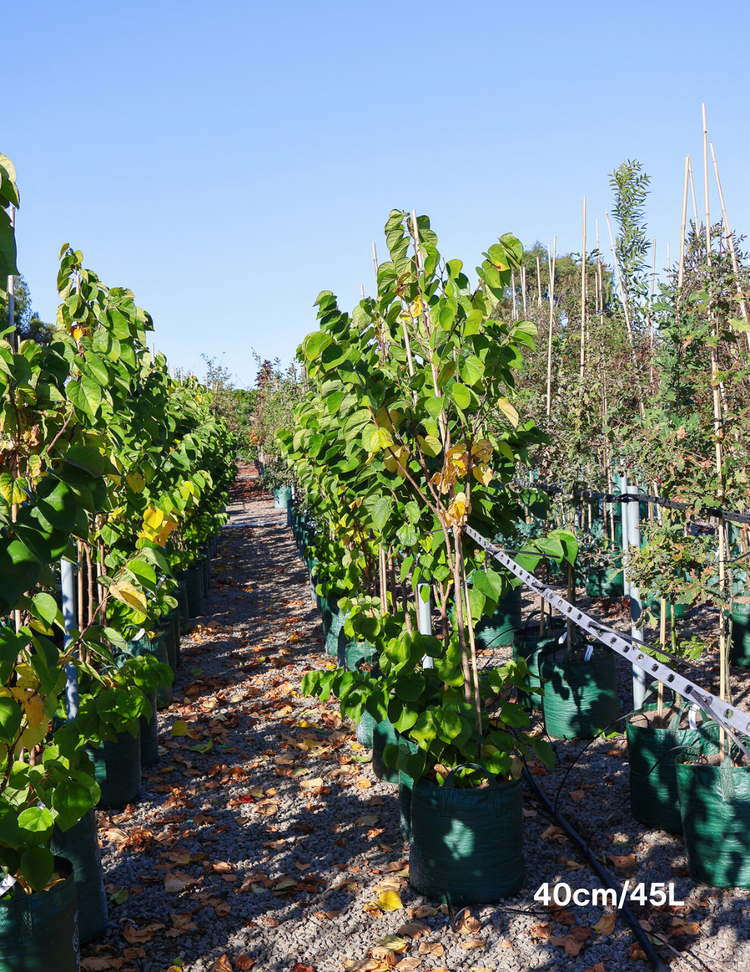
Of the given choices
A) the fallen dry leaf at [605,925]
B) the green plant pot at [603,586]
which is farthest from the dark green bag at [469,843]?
the green plant pot at [603,586]

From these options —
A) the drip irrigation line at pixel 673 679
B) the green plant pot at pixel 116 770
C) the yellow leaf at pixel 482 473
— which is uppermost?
the yellow leaf at pixel 482 473

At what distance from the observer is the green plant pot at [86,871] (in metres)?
2.60

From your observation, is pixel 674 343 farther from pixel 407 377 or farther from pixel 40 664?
pixel 40 664

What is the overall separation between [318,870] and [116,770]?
1.19 m

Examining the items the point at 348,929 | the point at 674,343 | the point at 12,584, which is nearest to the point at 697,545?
the point at 674,343

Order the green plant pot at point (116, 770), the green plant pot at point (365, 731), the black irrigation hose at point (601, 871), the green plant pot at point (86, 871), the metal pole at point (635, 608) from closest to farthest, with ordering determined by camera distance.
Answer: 1. the black irrigation hose at point (601, 871)
2. the green plant pot at point (86, 871)
3. the green plant pot at point (116, 770)
4. the metal pole at point (635, 608)
5. the green plant pot at point (365, 731)

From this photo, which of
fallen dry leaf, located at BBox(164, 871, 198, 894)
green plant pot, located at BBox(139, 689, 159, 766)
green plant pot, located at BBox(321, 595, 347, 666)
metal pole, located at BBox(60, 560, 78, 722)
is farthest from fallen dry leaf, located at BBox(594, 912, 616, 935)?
green plant pot, located at BBox(321, 595, 347, 666)

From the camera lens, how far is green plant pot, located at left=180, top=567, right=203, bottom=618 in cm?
821

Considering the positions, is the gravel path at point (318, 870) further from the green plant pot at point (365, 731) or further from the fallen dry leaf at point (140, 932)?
Answer: the green plant pot at point (365, 731)

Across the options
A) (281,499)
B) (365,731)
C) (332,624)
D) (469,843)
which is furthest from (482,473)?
(281,499)

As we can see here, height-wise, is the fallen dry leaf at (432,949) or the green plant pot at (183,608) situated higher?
the green plant pot at (183,608)

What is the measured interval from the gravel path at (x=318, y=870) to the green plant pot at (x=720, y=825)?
6 centimetres

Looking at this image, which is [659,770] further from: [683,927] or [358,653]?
[358,653]

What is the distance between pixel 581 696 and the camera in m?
4.28
